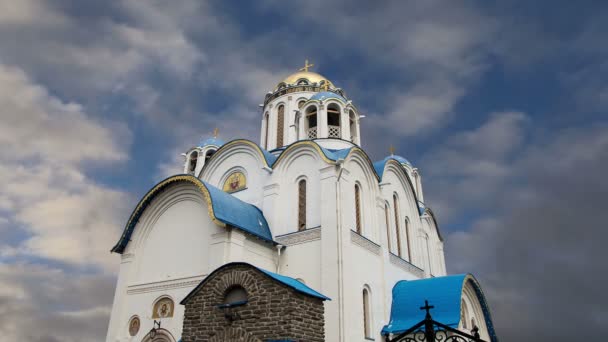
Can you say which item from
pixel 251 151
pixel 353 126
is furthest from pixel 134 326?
pixel 353 126

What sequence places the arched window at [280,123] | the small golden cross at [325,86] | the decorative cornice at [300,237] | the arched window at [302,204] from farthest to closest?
the small golden cross at [325,86] < the arched window at [280,123] < the arched window at [302,204] < the decorative cornice at [300,237]

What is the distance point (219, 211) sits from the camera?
36.2ft

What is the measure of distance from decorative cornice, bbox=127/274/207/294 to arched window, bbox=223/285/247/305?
12.5ft

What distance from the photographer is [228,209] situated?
1140 centimetres

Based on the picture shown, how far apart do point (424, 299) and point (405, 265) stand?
7.82ft

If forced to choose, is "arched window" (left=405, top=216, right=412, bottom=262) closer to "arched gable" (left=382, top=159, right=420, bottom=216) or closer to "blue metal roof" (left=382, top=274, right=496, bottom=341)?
"arched gable" (left=382, top=159, right=420, bottom=216)

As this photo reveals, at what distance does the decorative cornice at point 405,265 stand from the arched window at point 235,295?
286 inches

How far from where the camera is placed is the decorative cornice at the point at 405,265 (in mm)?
13863

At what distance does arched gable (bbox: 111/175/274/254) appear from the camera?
1104cm

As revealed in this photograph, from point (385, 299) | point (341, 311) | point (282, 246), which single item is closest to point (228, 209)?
point (282, 246)

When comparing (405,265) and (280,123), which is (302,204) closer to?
(405,265)

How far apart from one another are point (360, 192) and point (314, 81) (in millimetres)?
6382

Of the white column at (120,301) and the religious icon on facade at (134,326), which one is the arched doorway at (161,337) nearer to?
the religious icon on facade at (134,326)

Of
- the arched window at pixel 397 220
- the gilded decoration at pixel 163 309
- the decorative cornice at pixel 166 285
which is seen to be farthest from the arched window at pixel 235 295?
the arched window at pixel 397 220
